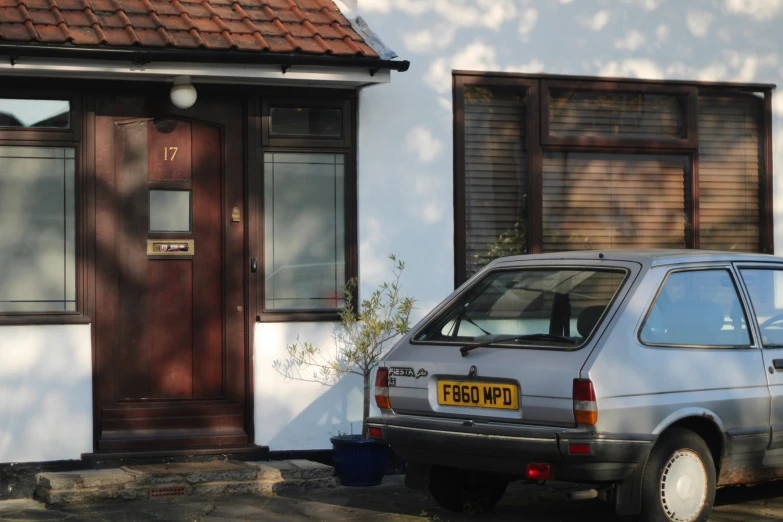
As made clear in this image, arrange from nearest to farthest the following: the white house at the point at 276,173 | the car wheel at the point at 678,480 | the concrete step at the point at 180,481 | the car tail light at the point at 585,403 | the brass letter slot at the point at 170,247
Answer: the car tail light at the point at 585,403
the car wheel at the point at 678,480
the concrete step at the point at 180,481
the white house at the point at 276,173
the brass letter slot at the point at 170,247

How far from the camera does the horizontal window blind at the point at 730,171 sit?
1104 centimetres

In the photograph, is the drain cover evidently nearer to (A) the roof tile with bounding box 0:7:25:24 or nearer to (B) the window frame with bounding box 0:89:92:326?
(B) the window frame with bounding box 0:89:92:326

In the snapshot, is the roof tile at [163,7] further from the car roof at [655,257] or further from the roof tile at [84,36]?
the car roof at [655,257]

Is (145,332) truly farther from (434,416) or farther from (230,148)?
(434,416)

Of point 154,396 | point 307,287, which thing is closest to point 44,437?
point 154,396

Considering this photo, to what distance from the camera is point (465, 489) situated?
7.53m

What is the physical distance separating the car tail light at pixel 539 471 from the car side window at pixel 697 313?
88 centimetres

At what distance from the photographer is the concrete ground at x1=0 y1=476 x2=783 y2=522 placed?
7.52 m

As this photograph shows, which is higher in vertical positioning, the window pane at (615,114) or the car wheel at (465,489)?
the window pane at (615,114)

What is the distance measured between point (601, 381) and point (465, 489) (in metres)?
1.62

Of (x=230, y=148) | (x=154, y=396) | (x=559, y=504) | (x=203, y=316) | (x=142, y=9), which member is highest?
(x=142, y=9)

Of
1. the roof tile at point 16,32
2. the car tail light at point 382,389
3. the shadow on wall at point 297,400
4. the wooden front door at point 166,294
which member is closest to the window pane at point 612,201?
the shadow on wall at point 297,400

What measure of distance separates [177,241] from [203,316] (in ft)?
2.04

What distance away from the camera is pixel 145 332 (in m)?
9.26
